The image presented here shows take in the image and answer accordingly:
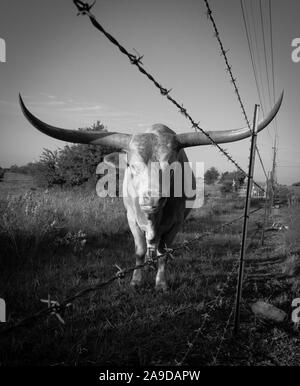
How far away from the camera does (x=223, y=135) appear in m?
3.30

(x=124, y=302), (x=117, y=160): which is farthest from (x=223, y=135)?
(x=124, y=302)

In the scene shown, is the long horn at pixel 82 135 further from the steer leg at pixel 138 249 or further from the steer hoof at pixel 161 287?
the steer hoof at pixel 161 287

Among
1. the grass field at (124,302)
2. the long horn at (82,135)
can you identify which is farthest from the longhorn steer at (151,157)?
the grass field at (124,302)

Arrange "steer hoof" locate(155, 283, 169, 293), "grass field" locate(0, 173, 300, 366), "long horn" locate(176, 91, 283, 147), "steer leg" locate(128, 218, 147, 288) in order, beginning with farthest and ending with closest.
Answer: "steer leg" locate(128, 218, 147, 288), "steer hoof" locate(155, 283, 169, 293), "long horn" locate(176, 91, 283, 147), "grass field" locate(0, 173, 300, 366)

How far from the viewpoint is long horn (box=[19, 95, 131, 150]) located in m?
3.01

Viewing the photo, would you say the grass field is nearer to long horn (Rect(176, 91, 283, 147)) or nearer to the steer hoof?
the steer hoof

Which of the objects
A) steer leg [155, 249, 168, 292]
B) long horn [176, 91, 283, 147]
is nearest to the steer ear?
long horn [176, 91, 283, 147]

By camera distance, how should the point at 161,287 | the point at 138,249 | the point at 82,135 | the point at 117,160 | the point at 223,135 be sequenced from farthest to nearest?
the point at 138,249 → the point at 117,160 → the point at 161,287 → the point at 82,135 → the point at 223,135

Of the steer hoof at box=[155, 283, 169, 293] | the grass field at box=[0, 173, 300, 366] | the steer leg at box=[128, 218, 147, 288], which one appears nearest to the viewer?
the grass field at box=[0, 173, 300, 366]

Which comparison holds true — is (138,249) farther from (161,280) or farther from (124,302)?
(124,302)

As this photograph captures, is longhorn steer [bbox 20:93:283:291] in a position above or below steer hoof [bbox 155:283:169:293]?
above

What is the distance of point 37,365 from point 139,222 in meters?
2.04

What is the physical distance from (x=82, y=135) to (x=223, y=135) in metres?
1.67

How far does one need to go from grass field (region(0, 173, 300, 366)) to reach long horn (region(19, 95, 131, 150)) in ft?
6.30
